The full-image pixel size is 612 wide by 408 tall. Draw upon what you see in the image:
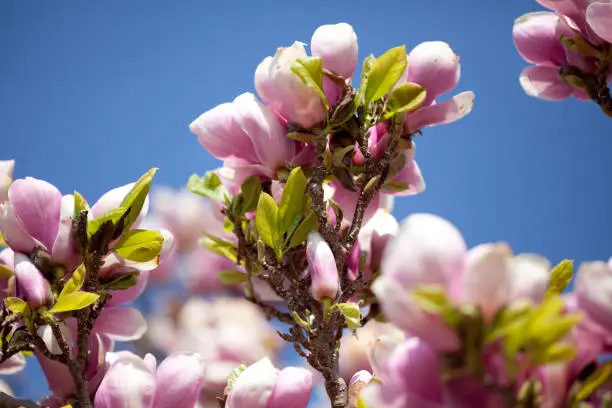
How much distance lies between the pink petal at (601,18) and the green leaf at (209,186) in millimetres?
427

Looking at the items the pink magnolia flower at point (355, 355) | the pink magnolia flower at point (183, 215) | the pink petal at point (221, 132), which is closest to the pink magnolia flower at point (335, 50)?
the pink petal at point (221, 132)

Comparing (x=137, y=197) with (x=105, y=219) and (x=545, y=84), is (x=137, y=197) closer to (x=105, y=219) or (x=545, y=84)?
(x=105, y=219)

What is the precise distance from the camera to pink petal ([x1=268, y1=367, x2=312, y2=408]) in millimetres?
536

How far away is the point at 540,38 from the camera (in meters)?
0.73

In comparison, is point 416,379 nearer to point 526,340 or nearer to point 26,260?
point 526,340

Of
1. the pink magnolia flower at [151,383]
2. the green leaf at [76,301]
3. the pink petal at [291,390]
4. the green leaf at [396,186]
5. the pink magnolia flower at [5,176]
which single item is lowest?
the pink petal at [291,390]

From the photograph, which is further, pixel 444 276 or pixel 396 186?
pixel 396 186

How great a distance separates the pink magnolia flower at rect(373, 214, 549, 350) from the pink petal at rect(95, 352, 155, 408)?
0.93 ft

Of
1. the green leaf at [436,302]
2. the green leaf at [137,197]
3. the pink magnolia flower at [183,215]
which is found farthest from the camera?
the pink magnolia flower at [183,215]

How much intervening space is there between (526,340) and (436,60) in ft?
1.30

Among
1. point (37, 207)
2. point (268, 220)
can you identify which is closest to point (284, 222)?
point (268, 220)

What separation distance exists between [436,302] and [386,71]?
358 millimetres

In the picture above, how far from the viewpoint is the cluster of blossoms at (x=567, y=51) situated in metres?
0.66

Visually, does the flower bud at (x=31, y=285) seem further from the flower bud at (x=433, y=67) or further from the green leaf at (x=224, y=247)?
the flower bud at (x=433, y=67)
